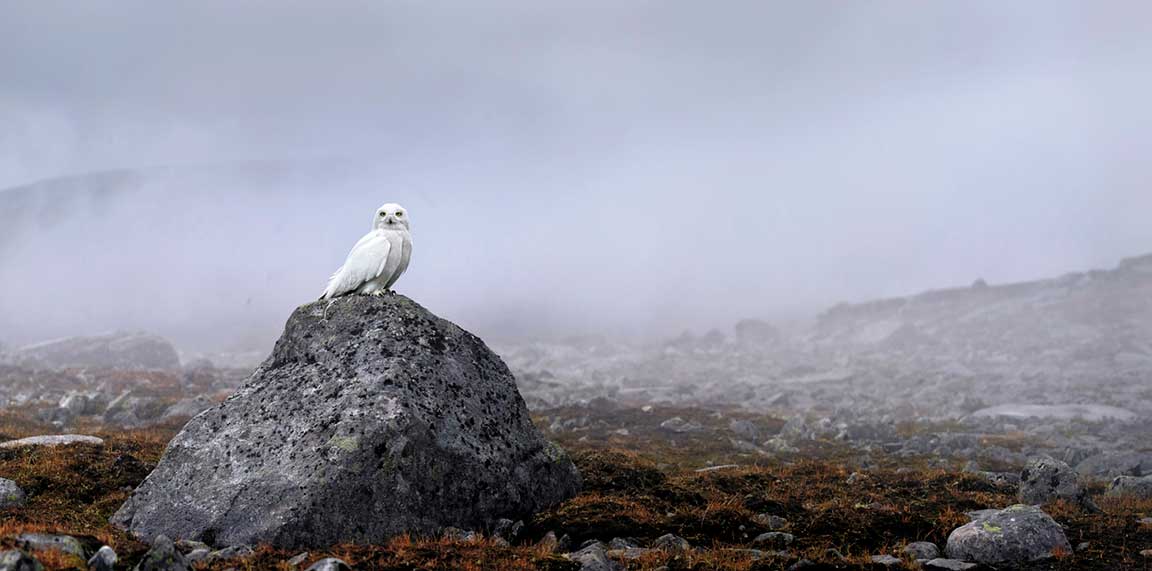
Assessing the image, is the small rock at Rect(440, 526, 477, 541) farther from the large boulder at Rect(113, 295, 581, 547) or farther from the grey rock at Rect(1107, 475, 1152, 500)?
the grey rock at Rect(1107, 475, 1152, 500)

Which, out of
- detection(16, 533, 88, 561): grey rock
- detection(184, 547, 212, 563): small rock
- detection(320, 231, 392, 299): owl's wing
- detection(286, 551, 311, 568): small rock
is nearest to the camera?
detection(16, 533, 88, 561): grey rock

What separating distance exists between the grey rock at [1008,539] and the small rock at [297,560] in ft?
A: 30.4

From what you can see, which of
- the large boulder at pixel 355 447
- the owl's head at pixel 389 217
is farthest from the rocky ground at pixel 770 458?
the owl's head at pixel 389 217

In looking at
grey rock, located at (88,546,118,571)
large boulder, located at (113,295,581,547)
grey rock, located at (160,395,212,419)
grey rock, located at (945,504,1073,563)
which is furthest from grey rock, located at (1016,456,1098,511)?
grey rock, located at (160,395,212,419)

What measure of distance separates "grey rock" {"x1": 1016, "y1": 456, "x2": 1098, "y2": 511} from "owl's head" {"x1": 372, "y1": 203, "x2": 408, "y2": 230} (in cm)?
1452

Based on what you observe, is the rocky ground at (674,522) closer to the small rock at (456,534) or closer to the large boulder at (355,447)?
the small rock at (456,534)

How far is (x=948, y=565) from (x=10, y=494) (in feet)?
48.4

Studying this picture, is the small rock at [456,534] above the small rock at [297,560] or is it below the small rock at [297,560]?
below

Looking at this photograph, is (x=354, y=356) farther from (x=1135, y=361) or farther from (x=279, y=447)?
(x=1135, y=361)

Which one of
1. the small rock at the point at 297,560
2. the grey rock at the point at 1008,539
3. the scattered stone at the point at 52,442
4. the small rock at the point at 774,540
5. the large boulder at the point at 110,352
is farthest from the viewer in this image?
the large boulder at the point at 110,352

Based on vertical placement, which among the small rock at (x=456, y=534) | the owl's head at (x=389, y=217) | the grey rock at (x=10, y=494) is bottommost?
the small rock at (x=456, y=534)

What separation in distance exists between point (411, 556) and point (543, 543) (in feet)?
7.73

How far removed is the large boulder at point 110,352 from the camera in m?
68.8

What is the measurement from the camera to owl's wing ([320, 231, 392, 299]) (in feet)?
40.7
